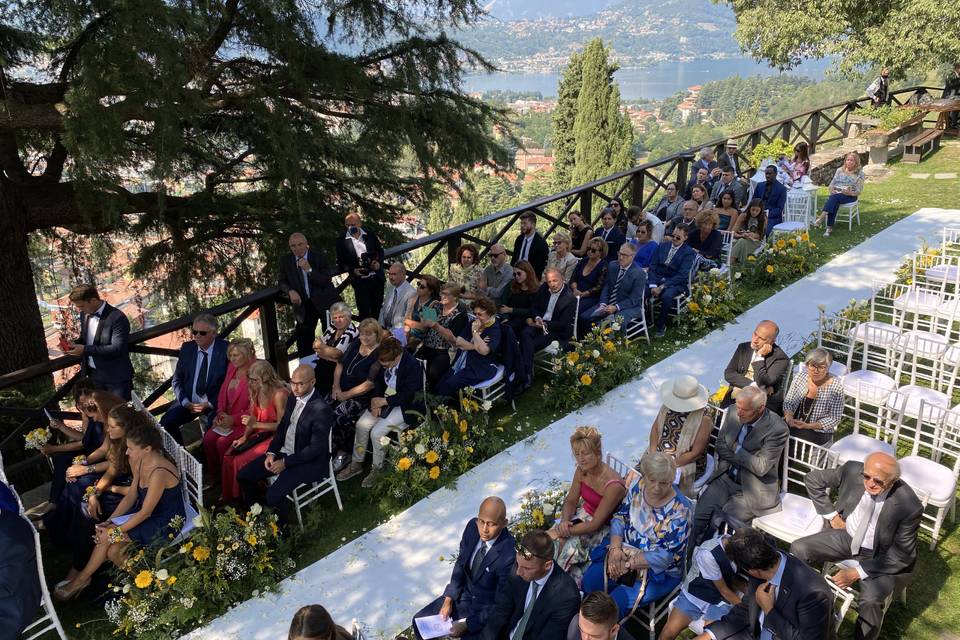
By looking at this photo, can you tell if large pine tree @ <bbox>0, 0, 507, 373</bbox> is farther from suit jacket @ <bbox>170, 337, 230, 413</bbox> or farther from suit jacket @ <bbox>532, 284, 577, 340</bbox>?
suit jacket @ <bbox>532, 284, 577, 340</bbox>

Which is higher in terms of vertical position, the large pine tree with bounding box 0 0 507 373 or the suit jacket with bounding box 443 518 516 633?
the large pine tree with bounding box 0 0 507 373

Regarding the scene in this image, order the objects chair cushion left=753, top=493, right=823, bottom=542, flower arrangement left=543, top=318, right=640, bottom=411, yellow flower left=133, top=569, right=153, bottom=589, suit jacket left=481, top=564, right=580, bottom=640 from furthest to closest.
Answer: flower arrangement left=543, top=318, right=640, bottom=411
chair cushion left=753, top=493, right=823, bottom=542
yellow flower left=133, top=569, right=153, bottom=589
suit jacket left=481, top=564, right=580, bottom=640

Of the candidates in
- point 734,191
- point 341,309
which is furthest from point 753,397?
point 734,191

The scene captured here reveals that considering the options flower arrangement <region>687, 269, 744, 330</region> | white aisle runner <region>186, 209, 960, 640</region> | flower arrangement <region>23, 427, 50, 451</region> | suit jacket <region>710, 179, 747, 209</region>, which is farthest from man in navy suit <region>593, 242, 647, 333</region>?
flower arrangement <region>23, 427, 50, 451</region>

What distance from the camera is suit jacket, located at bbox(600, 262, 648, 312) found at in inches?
274

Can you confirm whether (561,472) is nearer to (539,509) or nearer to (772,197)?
(539,509)

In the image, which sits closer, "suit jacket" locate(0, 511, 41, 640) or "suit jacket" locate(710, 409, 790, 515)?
"suit jacket" locate(0, 511, 41, 640)

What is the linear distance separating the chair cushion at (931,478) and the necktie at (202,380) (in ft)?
16.3

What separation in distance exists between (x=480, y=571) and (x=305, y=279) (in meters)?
3.76

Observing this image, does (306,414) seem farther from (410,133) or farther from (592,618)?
(410,133)

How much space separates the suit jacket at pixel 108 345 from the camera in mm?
5270

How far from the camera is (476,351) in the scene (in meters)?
5.85

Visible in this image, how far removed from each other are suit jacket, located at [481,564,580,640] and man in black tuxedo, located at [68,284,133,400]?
142 inches

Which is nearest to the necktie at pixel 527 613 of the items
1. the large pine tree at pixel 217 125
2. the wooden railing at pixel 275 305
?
the wooden railing at pixel 275 305
